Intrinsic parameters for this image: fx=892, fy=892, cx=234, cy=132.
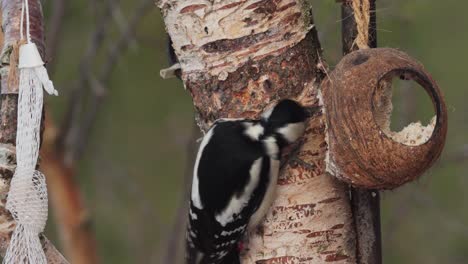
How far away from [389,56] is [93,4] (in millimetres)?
1833

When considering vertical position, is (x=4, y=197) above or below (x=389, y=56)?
below

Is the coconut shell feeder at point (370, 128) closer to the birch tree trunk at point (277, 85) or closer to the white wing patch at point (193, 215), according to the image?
the birch tree trunk at point (277, 85)

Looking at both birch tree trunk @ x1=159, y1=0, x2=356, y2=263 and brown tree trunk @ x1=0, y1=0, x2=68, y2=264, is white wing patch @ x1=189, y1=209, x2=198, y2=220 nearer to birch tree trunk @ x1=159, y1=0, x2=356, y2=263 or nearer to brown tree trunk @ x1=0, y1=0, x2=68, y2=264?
birch tree trunk @ x1=159, y1=0, x2=356, y2=263

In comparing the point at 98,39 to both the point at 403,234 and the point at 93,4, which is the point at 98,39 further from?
the point at 403,234

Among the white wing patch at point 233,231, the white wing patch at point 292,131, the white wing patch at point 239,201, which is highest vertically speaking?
the white wing patch at point 292,131

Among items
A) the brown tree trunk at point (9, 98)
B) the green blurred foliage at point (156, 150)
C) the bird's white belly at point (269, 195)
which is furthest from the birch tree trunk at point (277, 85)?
the green blurred foliage at point (156, 150)

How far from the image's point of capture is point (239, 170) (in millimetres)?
1882

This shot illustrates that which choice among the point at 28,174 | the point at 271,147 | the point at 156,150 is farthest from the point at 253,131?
the point at 156,150

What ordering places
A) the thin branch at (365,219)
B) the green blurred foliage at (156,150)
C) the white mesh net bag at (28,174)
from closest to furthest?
the white mesh net bag at (28,174), the thin branch at (365,219), the green blurred foliage at (156,150)

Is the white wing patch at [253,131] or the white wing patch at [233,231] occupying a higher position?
the white wing patch at [253,131]

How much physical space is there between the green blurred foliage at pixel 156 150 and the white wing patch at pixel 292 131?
200 cm

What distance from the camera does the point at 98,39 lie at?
10.6 ft

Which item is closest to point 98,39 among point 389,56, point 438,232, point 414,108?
point 414,108

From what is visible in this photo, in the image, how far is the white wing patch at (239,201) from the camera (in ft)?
6.11
